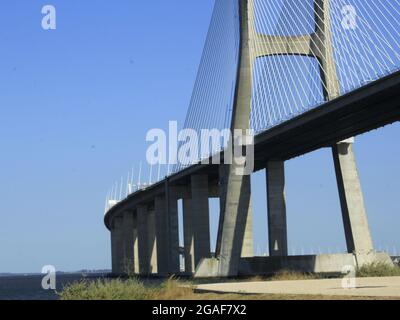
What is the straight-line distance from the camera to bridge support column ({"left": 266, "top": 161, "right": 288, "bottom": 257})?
7125 cm

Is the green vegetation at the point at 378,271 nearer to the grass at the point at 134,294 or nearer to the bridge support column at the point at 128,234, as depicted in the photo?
the grass at the point at 134,294

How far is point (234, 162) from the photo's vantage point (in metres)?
65.1

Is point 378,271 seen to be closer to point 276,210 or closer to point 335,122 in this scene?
point 335,122

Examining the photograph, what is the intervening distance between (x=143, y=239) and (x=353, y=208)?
55678mm

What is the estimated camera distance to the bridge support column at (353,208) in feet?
199

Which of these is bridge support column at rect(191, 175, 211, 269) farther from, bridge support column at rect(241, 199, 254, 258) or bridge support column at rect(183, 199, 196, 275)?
bridge support column at rect(183, 199, 196, 275)

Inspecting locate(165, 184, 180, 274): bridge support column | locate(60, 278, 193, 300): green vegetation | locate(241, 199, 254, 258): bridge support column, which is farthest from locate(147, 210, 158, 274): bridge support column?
locate(60, 278, 193, 300): green vegetation

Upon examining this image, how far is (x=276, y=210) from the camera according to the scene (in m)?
71.4

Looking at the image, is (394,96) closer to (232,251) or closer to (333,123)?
(333,123)

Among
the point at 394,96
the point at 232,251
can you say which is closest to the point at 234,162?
the point at 232,251

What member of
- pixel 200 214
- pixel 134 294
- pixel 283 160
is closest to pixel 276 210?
pixel 283 160

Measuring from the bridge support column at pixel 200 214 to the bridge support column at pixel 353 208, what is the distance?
22.6 meters

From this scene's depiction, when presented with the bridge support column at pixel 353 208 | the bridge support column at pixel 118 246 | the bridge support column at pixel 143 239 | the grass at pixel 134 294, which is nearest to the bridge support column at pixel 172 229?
the bridge support column at pixel 143 239
